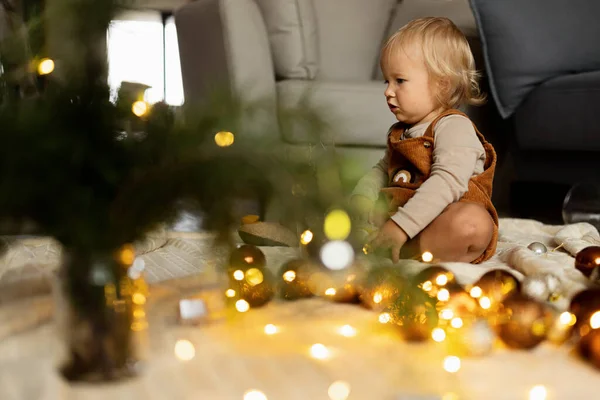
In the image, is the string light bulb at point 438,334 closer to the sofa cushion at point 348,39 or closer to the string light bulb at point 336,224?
the string light bulb at point 336,224

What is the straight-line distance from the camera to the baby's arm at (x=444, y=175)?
1086 mm

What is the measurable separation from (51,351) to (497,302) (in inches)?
17.8

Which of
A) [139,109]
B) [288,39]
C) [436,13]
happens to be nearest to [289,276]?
[139,109]

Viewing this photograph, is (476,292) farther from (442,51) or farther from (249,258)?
(442,51)

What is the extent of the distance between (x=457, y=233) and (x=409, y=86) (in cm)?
31

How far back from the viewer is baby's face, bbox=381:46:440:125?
48.1 inches

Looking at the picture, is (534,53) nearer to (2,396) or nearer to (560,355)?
(560,355)

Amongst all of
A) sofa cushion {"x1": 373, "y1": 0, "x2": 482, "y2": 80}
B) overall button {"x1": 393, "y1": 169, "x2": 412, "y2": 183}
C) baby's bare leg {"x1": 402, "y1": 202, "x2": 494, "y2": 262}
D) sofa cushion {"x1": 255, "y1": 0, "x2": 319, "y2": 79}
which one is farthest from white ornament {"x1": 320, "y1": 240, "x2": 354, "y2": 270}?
sofa cushion {"x1": 373, "y1": 0, "x2": 482, "y2": 80}

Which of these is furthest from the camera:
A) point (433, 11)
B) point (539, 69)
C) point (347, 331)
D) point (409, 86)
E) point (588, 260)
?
point (433, 11)

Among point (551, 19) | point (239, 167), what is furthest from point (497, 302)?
point (551, 19)

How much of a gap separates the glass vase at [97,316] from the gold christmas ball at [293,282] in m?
0.26

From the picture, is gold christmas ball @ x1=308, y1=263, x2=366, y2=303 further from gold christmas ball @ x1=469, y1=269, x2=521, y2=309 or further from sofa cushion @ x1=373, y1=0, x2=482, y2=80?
sofa cushion @ x1=373, y1=0, x2=482, y2=80

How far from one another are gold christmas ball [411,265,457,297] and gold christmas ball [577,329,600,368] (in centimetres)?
14

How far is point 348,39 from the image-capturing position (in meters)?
2.34
